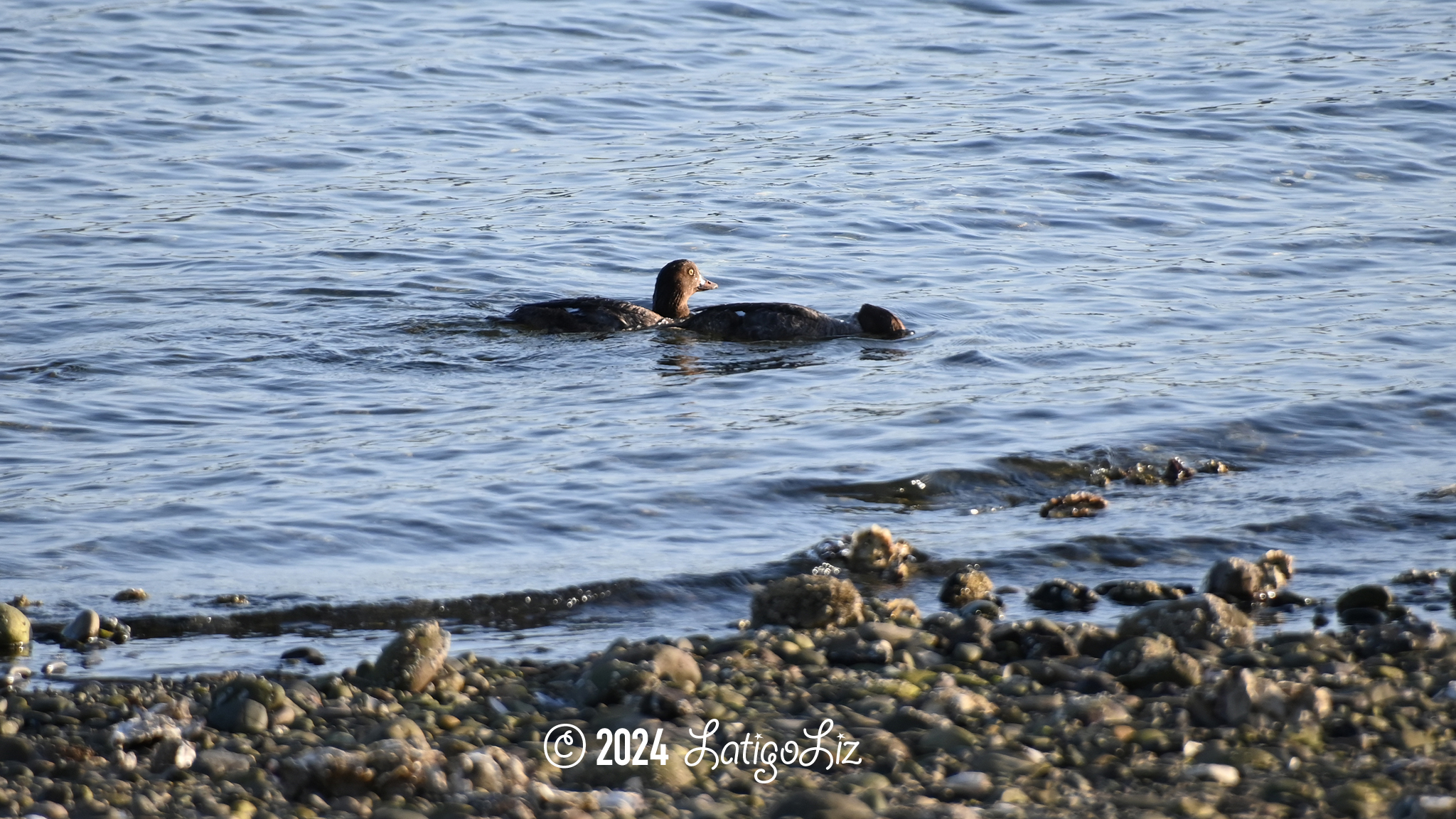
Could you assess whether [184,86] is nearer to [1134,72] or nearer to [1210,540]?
[1134,72]

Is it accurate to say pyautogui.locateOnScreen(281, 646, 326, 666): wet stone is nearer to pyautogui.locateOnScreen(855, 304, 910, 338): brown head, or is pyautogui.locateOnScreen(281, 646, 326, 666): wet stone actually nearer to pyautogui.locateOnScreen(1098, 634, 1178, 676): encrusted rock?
pyautogui.locateOnScreen(1098, 634, 1178, 676): encrusted rock

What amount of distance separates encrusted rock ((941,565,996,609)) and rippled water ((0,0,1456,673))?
28 cm

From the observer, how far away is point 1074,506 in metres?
7.24

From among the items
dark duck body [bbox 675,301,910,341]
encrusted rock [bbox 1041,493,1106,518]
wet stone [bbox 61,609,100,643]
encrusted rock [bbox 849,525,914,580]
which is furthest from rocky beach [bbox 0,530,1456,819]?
dark duck body [bbox 675,301,910,341]

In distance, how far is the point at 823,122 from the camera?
56.3 feet

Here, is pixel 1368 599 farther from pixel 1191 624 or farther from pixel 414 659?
pixel 414 659

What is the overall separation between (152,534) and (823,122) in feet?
37.9

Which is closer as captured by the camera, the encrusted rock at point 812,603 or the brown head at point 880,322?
the encrusted rock at point 812,603

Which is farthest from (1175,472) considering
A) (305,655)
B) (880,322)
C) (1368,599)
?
(305,655)

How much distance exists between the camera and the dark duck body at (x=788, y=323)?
34.2 ft

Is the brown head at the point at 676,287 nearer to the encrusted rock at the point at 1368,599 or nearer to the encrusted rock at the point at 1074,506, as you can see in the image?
the encrusted rock at the point at 1074,506

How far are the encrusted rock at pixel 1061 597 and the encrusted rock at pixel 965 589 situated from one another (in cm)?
17

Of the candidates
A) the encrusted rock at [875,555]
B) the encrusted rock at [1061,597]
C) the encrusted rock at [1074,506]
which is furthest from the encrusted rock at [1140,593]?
the encrusted rock at [1074,506]

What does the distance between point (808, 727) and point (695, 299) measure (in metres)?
8.10
